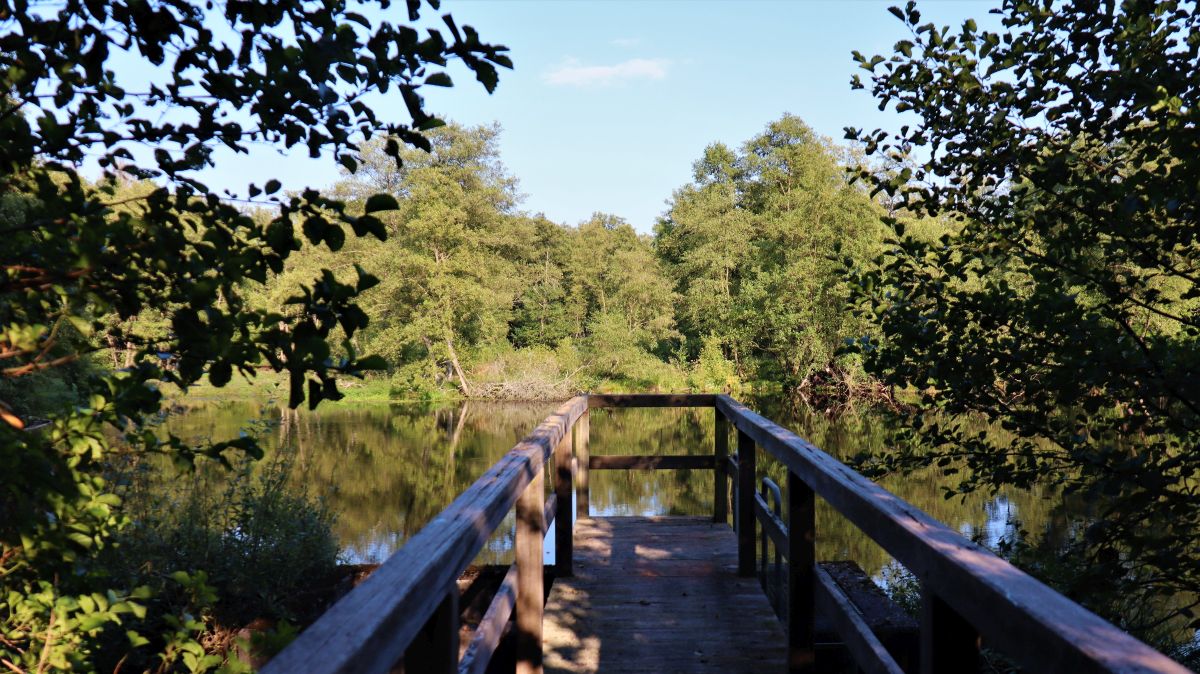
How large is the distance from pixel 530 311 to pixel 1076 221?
38105 millimetres

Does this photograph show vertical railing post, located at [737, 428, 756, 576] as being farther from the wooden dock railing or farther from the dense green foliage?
the dense green foliage

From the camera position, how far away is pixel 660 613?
165 inches

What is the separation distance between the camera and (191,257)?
5.93 feet

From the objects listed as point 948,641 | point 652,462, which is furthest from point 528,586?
point 652,462

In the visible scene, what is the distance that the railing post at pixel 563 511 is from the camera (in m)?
4.77

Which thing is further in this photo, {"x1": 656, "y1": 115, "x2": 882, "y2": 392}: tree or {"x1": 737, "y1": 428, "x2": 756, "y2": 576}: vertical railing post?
{"x1": 656, "y1": 115, "x2": 882, "y2": 392}: tree

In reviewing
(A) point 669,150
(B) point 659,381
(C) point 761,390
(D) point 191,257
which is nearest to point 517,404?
(B) point 659,381

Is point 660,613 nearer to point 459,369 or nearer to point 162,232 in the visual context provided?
point 162,232

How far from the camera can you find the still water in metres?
14.5

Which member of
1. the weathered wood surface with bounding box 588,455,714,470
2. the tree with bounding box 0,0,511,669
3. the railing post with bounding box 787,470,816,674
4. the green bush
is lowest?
the green bush

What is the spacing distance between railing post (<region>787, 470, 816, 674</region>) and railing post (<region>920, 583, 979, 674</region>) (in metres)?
1.27

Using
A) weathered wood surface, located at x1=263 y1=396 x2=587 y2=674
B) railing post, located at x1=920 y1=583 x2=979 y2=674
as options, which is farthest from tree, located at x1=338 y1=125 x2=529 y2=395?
railing post, located at x1=920 y1=583 x2=979 y2=674

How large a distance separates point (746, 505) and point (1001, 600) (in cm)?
343

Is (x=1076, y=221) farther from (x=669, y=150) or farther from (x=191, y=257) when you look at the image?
(x=669, y=150)
